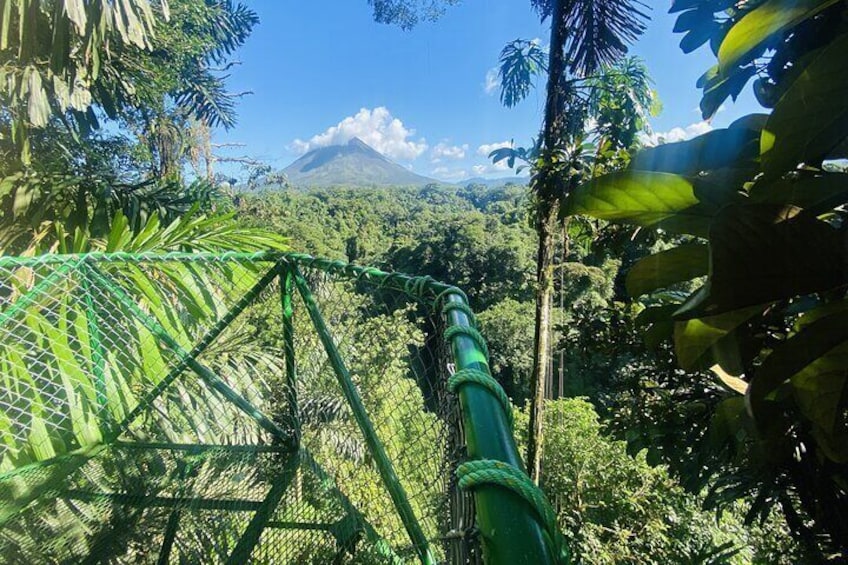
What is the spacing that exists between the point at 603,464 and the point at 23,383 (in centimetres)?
690

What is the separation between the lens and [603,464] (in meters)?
6.64

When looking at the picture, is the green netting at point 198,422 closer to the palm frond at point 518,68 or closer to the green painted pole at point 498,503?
the green painted pole at point 498,503

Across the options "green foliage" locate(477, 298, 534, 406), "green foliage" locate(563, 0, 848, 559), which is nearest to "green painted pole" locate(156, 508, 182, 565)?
"green foliage" locate(563, 0, 848, 559)

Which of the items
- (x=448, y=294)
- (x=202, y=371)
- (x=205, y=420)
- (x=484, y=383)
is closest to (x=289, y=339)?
(x=202, y=371)

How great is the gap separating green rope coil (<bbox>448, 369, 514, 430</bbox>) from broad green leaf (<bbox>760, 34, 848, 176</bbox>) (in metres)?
0.37

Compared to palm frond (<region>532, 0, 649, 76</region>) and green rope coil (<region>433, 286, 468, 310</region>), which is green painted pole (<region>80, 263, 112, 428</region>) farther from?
palm frond (<region>532, 0, 649, 76</region>)

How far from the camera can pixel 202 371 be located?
1.82 meters

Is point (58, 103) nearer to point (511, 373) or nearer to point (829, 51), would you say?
point (829, 51)

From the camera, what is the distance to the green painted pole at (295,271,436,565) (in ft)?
3.66

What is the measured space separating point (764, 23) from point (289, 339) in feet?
5.30

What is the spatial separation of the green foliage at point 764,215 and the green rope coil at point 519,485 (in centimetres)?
21

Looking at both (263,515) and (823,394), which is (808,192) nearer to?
(823,394)

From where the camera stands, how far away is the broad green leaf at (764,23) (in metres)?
0.41

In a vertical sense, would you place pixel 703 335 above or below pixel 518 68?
below
